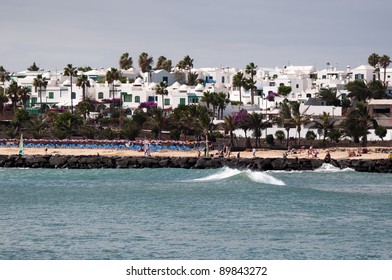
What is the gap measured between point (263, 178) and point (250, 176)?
1723 mm

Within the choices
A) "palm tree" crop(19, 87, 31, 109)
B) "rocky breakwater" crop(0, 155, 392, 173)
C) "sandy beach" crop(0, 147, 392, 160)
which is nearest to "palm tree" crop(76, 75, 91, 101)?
"palm tree" crop(19, 87, 31, 109)

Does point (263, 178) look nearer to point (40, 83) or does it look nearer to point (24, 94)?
point (24, 94)

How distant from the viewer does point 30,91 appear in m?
122

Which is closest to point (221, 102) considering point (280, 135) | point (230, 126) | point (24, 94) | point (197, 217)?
point (280, 135)

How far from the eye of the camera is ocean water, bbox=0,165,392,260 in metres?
32.4

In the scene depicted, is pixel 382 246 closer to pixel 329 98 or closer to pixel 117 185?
pixel 117 185

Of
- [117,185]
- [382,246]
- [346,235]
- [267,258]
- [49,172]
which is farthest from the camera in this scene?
[49,172]

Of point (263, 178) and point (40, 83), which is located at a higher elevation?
point (40, 83)

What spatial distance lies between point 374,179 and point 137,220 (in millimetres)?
25625

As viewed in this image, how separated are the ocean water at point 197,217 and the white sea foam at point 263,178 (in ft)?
0.29

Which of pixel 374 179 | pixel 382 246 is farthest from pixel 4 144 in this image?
pixel 382 246

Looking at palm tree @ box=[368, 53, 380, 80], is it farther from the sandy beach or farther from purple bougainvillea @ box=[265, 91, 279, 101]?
the sandy beach

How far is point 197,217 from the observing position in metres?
40.5

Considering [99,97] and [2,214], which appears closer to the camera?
[2,214]
